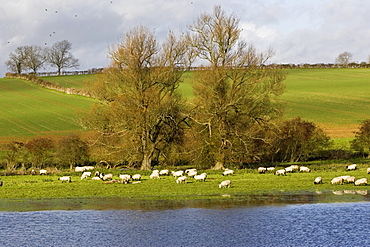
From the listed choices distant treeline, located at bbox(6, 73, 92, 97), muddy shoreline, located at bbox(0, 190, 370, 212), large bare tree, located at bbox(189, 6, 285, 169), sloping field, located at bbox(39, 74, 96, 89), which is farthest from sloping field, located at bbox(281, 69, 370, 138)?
sloping field, located at bbox(39, 74, 96, 89)

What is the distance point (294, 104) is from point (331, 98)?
10620 mm

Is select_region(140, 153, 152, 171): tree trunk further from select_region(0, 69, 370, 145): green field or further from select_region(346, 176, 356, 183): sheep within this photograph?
select_region(346, 176, 356, 183): sheep

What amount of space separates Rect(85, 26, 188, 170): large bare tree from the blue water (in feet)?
82.2

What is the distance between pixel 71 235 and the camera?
24922mm

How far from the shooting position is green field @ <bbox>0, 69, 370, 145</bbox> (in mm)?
87500

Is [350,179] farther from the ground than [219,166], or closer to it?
farther from the ground

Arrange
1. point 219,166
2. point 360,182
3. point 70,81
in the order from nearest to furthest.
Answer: point 360,182, point 219,166, point 70,81

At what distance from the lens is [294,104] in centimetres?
10600

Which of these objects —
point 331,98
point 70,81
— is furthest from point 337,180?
point 70,81

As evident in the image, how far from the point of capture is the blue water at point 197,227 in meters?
23.2

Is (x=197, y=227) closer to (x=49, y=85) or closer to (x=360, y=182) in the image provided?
(x=360, y=182)

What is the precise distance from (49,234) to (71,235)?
114 cm

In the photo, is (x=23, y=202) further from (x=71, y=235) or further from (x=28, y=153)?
(x=28, y=153)

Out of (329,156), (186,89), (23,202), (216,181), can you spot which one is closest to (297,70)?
(186,89)
